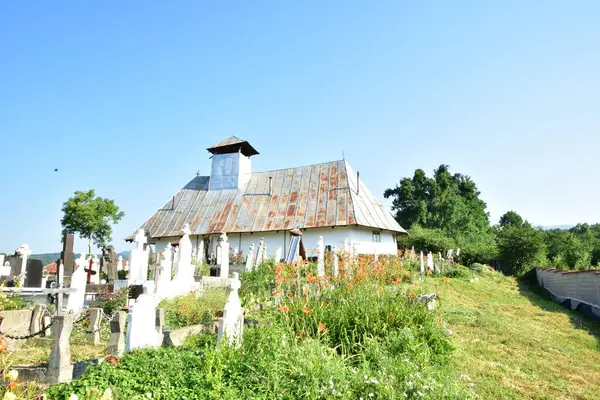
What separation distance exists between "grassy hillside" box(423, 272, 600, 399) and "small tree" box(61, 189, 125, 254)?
3632 centimetres

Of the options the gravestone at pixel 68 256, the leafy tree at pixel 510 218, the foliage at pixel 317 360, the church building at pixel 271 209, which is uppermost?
the leafy tree at pixel 510 218

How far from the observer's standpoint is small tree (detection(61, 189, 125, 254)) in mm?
37562

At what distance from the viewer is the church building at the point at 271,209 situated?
22.5 metres

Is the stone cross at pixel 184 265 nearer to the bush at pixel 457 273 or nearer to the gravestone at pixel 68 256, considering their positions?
the gravestone at pixel 68 256

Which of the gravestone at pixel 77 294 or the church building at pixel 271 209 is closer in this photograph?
the gravestone at pixel 77 294

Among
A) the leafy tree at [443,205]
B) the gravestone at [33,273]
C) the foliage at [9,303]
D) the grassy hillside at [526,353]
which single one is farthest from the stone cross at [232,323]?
the leafy tree at [443,205]

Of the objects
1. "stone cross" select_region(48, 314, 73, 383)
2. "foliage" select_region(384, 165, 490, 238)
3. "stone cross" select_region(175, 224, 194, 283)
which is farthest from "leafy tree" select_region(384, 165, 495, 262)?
"stone cross" select_region(48, 314, 73, 383)

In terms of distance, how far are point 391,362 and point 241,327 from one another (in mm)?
2189

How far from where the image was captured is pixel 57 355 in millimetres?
4344

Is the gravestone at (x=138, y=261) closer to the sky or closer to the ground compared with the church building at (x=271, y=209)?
closer to the ground

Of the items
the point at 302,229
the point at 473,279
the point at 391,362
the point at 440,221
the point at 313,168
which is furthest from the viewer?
the point at 440,221

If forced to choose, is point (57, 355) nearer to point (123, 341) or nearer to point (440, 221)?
point (123, 341)

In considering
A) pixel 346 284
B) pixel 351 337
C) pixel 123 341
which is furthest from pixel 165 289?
pixel 351 337

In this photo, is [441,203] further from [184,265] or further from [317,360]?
[317,360]
